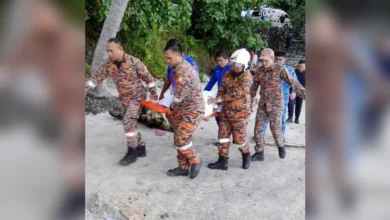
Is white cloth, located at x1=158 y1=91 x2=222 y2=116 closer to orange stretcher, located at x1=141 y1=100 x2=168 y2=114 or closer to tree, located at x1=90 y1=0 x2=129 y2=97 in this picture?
orange stretcher, located at x1=141 y1=100 x2=168 y2=114

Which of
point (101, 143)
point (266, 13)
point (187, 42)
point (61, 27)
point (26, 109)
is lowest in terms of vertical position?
point (101, 143)

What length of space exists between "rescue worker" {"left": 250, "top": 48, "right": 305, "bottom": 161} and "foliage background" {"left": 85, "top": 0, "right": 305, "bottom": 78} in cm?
437

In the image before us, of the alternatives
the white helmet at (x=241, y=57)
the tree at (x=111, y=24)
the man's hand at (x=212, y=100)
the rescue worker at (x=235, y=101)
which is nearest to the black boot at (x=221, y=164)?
the rescue worker at (x=235, y=101)

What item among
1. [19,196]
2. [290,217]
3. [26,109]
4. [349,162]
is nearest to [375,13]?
[349,162]

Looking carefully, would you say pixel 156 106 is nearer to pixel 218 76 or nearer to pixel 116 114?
pixel 218 76

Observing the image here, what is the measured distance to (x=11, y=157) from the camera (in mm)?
1217

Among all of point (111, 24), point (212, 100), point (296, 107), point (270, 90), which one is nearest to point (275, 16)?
point (296, 107)

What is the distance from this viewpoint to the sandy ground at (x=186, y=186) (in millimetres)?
3992

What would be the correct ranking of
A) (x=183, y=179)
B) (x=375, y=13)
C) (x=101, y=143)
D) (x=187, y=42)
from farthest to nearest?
(x=187, y=42) < (x=101, y=143) < (x=183, y=179) < (x=375, y=13)

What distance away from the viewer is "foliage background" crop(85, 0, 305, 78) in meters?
9.21

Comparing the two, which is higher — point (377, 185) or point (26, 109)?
point (26, 109)

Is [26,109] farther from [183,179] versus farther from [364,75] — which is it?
[183,179]

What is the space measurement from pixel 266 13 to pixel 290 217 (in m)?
15.1

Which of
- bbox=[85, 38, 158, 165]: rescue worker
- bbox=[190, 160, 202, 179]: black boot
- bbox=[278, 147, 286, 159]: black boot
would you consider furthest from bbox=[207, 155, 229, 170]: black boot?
bbox=[85, 38, 158, 165]: rescue worker
